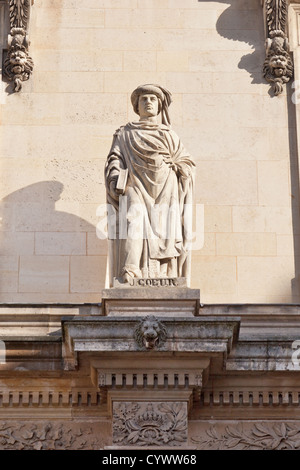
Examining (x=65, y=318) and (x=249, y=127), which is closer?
(x=65, y=318)

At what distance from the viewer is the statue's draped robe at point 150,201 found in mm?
15375

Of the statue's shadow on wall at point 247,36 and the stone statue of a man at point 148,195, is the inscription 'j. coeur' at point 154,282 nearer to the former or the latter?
the stone statue of a man at point 148,195

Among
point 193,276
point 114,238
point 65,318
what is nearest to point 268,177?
point 193,276

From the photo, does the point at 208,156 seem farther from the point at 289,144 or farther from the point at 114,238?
the point at 114,238

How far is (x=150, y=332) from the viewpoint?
1438 cm

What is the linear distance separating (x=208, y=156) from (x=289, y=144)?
997 millimetres

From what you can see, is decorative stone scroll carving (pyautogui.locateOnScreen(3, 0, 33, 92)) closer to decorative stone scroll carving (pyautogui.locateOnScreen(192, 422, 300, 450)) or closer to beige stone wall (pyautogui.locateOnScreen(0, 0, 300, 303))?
beige stone wall (pyautogui.locateOnScreen(0, 0, 300, 303))

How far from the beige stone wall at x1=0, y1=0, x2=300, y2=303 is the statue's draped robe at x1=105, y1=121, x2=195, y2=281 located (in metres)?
1.29

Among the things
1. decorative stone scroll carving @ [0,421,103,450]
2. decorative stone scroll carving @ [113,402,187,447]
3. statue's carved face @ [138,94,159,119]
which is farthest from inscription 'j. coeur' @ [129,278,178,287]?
statue's carved face @ [138,94,159,119]

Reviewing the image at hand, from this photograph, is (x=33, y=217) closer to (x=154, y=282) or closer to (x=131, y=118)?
(x=131, y=118)

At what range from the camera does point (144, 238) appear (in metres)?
15.5

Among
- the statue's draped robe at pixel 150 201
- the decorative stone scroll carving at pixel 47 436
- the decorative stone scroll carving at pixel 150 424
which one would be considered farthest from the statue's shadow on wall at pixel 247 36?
the decorative stone scroll carving at pixel 47 436

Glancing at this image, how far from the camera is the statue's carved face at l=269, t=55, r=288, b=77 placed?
1780cm

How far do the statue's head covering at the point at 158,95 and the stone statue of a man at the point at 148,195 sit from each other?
0.04 feet
